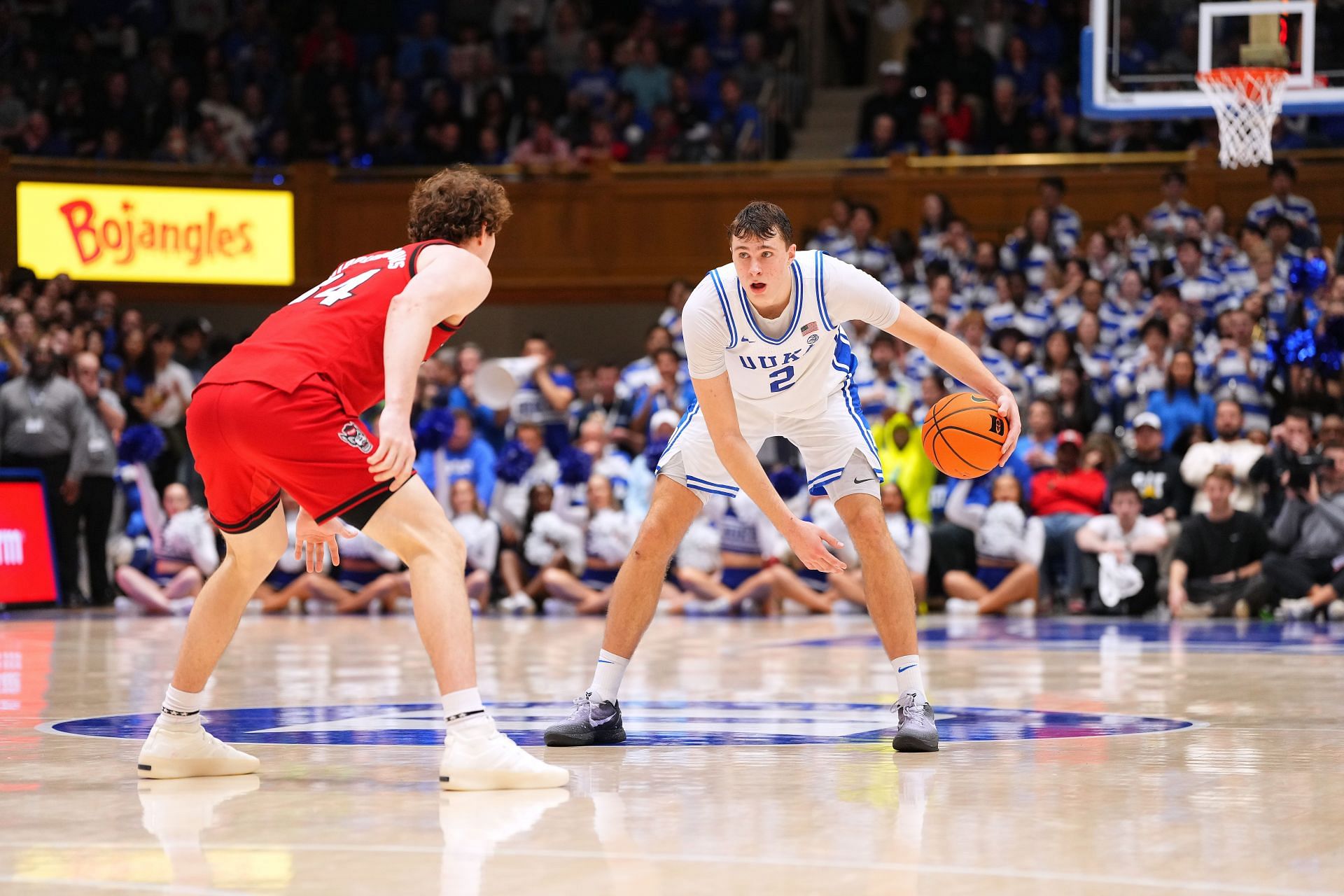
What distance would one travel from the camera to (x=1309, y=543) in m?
12.6

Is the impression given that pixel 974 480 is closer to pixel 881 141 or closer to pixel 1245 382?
pixel 1245 382

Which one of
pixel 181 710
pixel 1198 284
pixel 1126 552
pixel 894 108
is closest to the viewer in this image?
pixel 181 710

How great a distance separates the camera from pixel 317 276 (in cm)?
1923

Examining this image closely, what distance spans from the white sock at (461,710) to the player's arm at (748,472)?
1.16m

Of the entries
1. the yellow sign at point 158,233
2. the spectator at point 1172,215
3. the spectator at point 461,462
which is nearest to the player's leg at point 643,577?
the spectator at point 461,462

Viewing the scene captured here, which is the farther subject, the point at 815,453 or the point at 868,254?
the point at 868,254

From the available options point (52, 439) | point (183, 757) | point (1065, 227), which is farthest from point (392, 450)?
point (1065, 227)

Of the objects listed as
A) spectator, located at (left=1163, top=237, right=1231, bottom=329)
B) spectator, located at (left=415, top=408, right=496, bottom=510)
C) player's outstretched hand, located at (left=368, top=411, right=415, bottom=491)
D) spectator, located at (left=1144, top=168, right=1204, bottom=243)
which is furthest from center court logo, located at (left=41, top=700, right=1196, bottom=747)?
spectator, located at (left=1144, top=168, right=1204, bottom=243)

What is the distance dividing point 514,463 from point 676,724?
838 cm

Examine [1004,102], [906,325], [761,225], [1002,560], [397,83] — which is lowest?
[1002,560]

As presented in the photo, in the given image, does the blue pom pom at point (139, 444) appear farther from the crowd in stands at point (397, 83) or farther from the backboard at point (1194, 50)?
the backboard at point (1194, 50)

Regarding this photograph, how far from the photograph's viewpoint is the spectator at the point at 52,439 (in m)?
14.0

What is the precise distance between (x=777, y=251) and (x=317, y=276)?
14327 mm

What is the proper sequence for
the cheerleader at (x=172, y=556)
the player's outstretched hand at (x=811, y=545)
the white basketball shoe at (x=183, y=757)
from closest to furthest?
the white basketball shoe at (x=183, y=757)
the player's outstretched hand at (x=811, y=545)
the cheerleader at (x=172, y=556)
